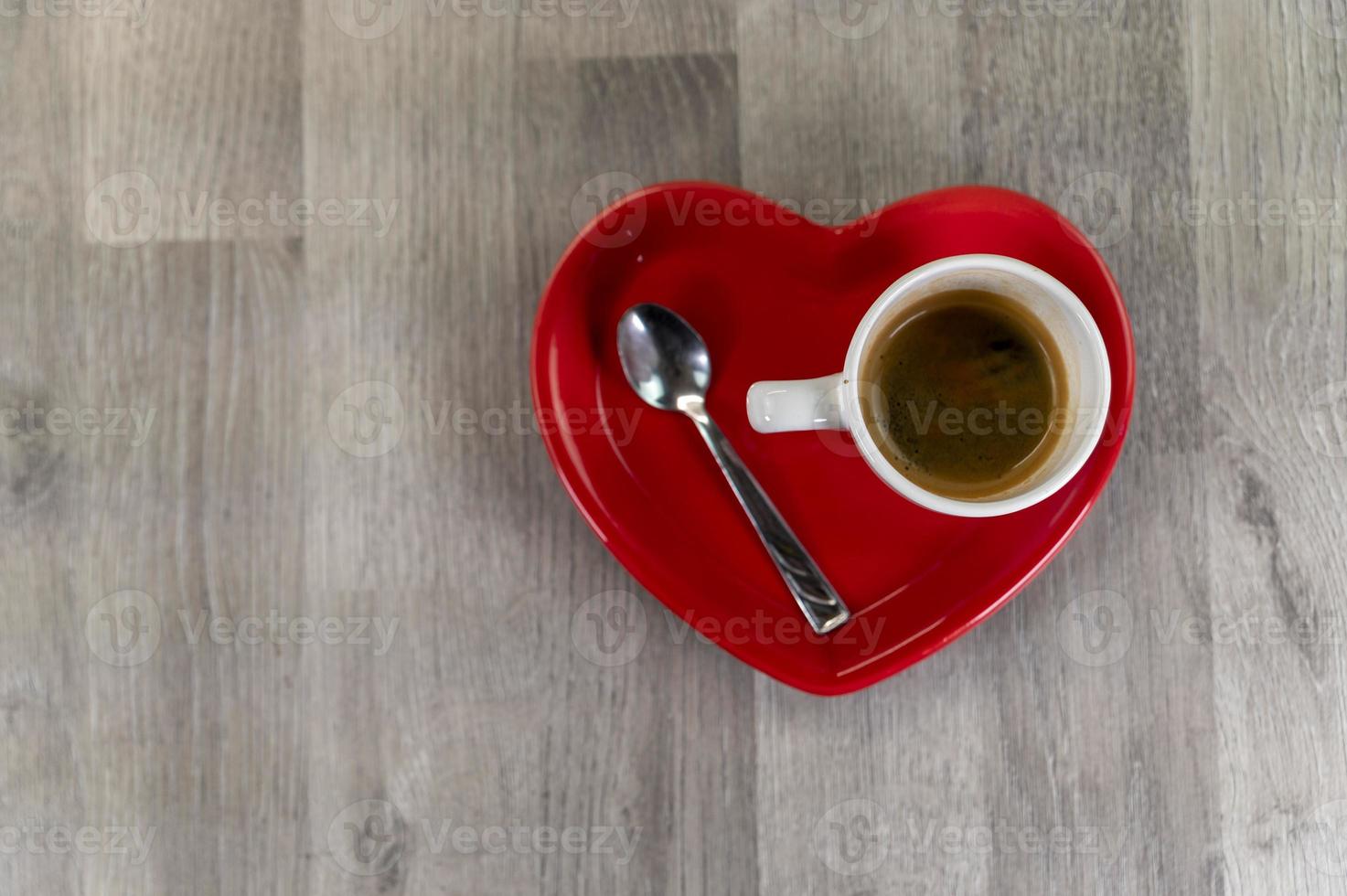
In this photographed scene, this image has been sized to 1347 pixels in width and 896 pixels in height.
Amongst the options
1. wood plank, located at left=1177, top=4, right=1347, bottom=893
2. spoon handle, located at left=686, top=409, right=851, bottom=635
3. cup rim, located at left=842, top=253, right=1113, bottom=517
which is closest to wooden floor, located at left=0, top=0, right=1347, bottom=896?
wood plank, located at left=1177, top=4, right=1347, bottom=893

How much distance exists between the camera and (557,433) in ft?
2.83

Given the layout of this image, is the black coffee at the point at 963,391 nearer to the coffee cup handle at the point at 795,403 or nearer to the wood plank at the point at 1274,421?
the coffee cup handle at the point at 795,403

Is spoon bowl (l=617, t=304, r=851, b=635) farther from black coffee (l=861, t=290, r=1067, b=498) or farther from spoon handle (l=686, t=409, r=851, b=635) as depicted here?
black coffee (l=861, t=290, r=1067, b=498)

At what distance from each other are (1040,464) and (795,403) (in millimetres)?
199

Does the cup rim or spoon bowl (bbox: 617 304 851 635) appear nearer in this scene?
the cup rim

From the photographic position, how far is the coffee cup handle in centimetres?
73

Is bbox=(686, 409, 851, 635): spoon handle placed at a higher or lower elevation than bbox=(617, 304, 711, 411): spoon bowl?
lower

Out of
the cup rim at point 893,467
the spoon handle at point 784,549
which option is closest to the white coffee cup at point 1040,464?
the cup rim at point 893,467

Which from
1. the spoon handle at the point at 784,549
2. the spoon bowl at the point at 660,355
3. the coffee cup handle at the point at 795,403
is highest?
the spoon bowl at the point at 660,355

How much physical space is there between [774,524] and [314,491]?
0.44 meters

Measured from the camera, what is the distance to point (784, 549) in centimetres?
86

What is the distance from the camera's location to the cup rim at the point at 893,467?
0.71 metres

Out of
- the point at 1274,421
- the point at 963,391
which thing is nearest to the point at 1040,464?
the point at 963,391

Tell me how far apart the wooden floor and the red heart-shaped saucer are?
9 cm
